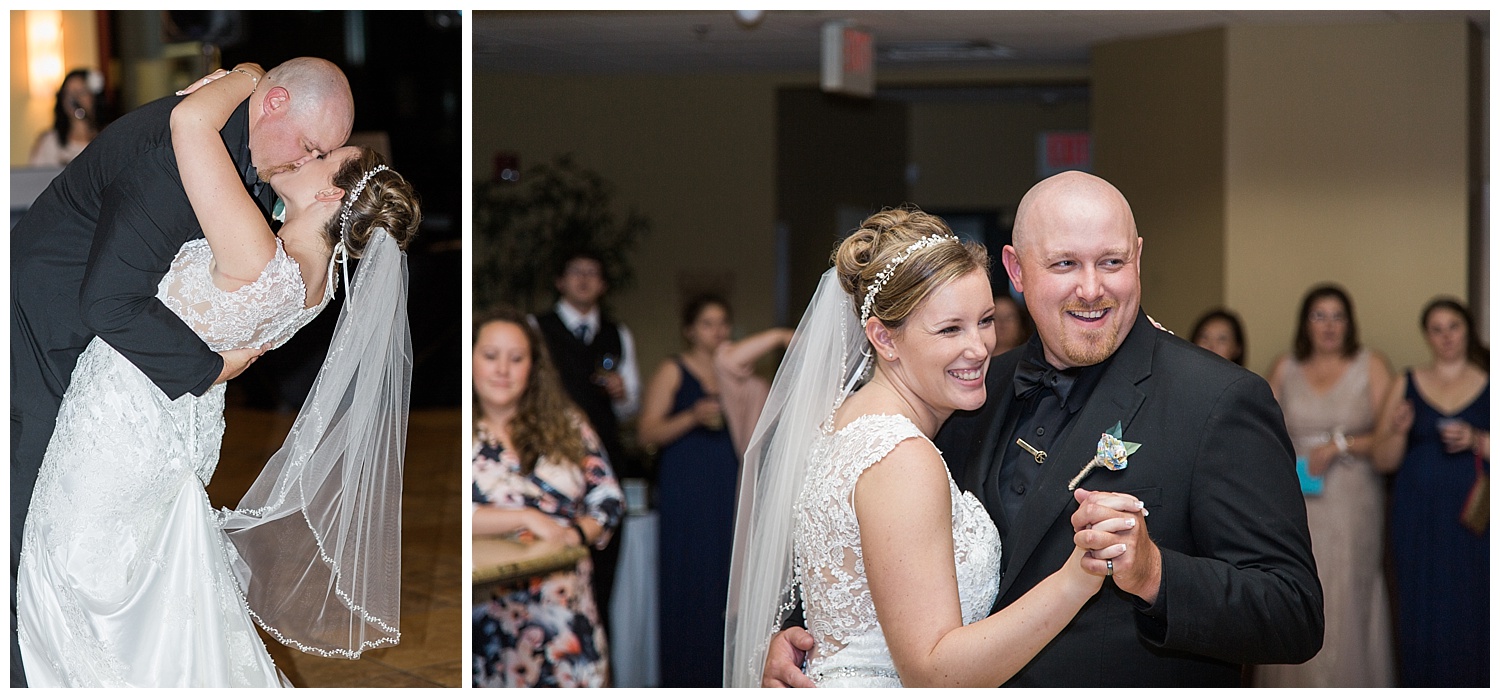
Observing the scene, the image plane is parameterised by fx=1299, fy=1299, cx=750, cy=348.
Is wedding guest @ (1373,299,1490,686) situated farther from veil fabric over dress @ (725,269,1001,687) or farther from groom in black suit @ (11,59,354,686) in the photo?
groom in black suit @ (11,59,354,686)

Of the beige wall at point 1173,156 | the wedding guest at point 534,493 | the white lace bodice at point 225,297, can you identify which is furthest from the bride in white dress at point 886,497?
the beige wall at point 1173,156

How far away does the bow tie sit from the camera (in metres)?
2.29

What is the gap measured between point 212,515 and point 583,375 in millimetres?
2524

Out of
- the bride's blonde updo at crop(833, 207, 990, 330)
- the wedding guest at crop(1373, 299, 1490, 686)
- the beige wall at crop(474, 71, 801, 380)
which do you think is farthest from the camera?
the beige wall at crop(474, 71, 801, 380)

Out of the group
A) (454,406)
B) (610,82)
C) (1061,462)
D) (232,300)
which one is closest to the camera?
(1061,462)

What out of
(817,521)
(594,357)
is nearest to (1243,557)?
(817,521)

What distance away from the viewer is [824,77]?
6.25 metres

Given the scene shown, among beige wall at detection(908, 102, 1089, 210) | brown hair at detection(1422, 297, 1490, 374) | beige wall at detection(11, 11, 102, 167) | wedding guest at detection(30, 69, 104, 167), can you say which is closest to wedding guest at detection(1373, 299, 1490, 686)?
brown hair at detection(1422, 297, 1490, 374)

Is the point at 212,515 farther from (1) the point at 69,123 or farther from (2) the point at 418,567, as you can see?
(1) the point at 69,123

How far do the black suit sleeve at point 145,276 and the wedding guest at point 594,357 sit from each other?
7.92 feet

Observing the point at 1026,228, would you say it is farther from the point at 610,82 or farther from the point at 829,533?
the point at 610,82

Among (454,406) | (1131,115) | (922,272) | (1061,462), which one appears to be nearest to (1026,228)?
(922,272)

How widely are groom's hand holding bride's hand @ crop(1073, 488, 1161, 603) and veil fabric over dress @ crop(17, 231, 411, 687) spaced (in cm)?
137
